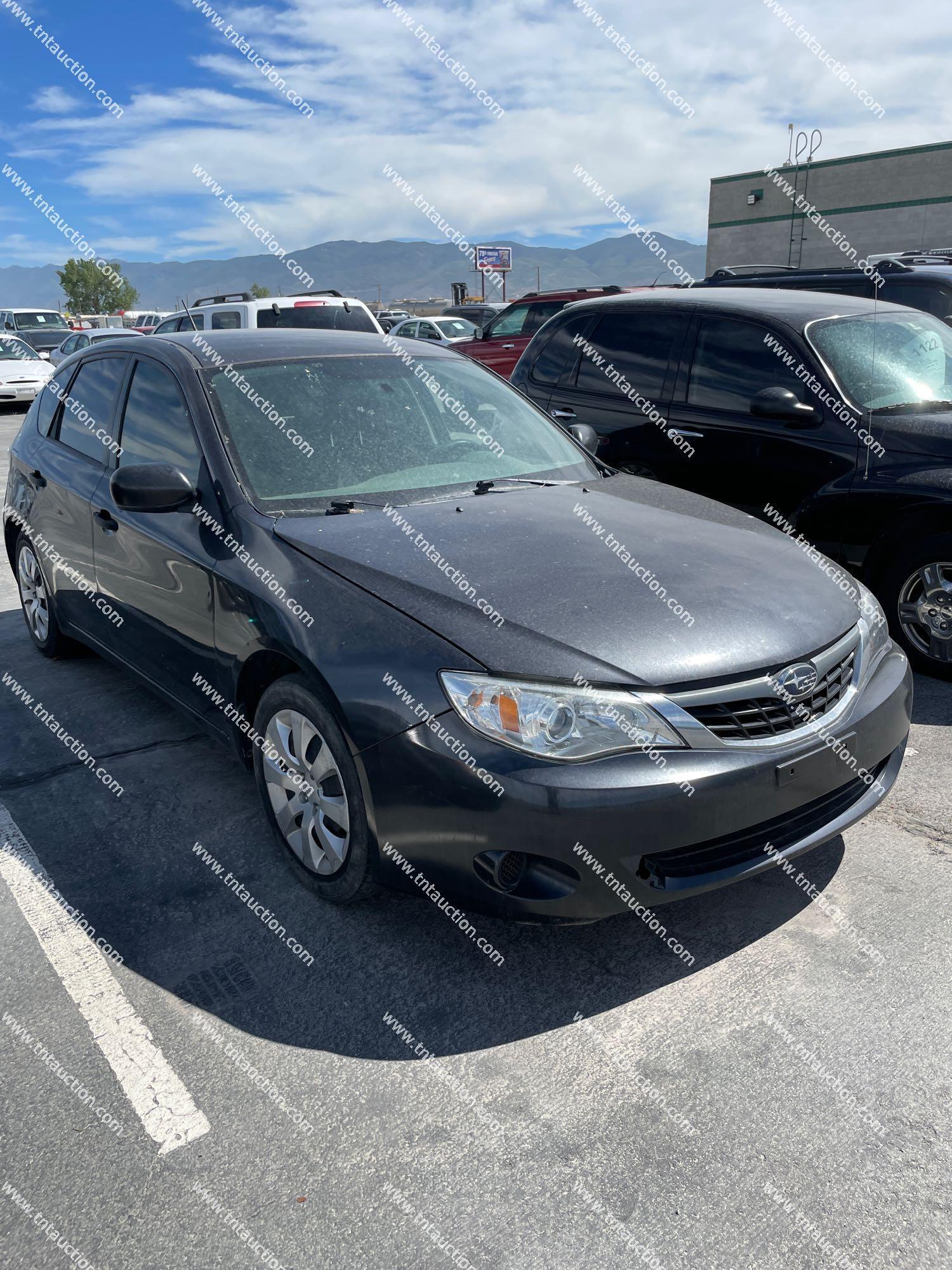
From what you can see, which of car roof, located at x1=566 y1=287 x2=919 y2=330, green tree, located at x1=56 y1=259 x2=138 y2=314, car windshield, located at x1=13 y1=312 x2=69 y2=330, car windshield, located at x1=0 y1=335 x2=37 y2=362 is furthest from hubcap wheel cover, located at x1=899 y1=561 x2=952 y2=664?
green tree, located at x1=56 y1=259 x2=138 y2=314

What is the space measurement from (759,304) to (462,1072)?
4.57 metres

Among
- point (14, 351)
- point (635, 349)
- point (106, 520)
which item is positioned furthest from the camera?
point (14, 351)

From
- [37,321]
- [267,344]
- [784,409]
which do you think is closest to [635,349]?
[784,409]

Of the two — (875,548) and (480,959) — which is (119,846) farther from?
(875,548)

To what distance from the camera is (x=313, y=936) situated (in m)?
2.89

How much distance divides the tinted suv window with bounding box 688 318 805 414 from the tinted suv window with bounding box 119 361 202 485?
118 inches

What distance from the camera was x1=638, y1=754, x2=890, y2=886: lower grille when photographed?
2.46 meters

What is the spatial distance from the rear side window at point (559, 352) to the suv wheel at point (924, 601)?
2.58 metres

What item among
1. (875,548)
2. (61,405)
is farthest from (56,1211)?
(875,548)

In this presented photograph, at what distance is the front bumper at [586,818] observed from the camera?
2.35m

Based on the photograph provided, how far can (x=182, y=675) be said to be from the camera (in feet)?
11.8

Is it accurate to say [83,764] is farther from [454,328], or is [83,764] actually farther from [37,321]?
[37,321]

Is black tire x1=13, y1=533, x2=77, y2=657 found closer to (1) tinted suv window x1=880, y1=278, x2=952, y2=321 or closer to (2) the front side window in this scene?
(1) tinted suv window x1=880, y1=278, x2=952, y2=321

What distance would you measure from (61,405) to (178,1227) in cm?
392
